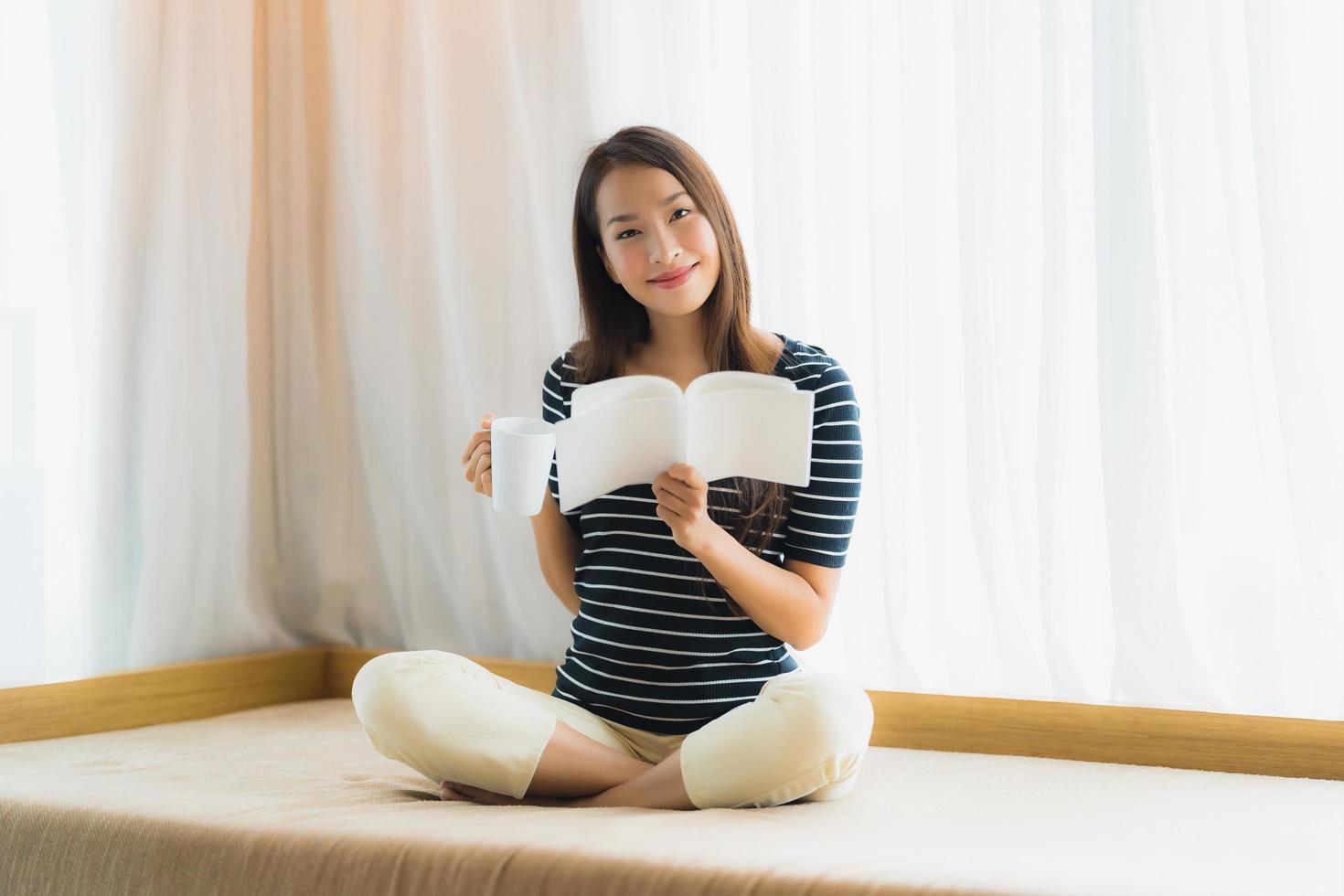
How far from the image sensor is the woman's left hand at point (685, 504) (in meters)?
1.15

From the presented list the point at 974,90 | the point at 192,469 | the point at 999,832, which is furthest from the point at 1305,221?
the point at 192,469

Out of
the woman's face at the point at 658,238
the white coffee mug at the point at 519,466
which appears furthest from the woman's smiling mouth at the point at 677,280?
the white coffee mug at the point at 519,466

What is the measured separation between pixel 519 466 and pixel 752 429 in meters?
0.23

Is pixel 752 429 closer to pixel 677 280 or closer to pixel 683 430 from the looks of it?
pixel 683 430

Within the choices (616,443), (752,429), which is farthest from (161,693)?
(752,429)

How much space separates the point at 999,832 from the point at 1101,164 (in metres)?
0.82

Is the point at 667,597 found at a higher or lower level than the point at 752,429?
lower

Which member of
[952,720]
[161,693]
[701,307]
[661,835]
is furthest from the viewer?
[161,693]

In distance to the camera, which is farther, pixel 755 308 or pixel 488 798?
pixel 755 308

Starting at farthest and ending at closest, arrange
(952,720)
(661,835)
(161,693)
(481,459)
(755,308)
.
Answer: (161,693), (755,308), (952,720), (481,459), (661,835)

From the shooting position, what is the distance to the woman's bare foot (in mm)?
1172

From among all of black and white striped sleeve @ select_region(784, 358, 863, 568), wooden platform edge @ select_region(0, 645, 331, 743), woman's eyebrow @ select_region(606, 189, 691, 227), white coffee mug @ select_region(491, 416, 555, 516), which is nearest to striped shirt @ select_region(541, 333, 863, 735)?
black and white striped sleeve @ select_region(784, 358, 863, 568)

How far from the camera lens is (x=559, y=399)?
1504 millimetres

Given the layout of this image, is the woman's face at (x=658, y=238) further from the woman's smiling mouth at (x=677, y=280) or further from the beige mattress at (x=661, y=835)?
the beige mattress at (x=661, y=835)
